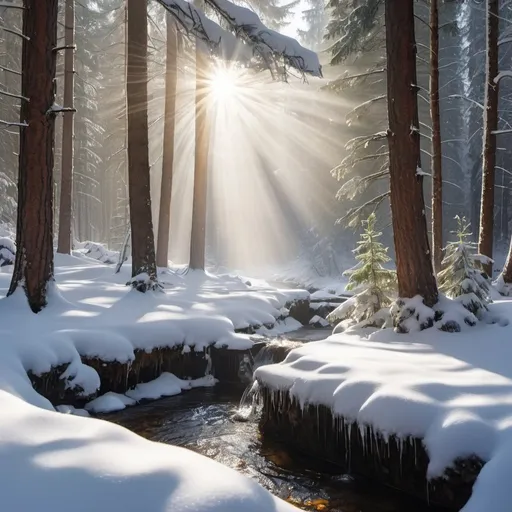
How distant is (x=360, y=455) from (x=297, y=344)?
13.6 ft

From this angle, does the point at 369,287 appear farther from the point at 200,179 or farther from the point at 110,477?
the point at 200,179

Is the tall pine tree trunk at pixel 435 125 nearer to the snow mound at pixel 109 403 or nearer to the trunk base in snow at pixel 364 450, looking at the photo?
the trunk base in snow at pixel 364 450

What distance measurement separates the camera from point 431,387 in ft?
16.2

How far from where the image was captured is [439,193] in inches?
484

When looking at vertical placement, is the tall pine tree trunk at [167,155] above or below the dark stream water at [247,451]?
above

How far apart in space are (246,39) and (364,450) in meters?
8.55

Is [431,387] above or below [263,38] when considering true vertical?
below

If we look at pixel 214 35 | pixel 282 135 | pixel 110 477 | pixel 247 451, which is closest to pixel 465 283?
pixel 247 451

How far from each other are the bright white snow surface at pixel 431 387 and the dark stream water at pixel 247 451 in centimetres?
74

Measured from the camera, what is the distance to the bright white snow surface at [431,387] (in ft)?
13.3

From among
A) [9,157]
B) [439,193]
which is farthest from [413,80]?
[9,157]

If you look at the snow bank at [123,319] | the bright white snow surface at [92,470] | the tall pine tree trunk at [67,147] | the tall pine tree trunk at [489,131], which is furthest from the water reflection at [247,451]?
the tall pine tree trunk at [67,147]

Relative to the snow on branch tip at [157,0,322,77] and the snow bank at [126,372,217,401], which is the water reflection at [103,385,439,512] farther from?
the snow on branch tip at [157,0,322,77]

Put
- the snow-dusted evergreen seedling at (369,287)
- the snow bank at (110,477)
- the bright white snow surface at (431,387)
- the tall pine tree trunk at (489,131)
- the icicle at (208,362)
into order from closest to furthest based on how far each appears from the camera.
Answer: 1. the snow bank at (110,477)
2. the bright white snow surface at (431,387)
3. the snow-dusted evergreen seedling at (369,287)
4. the icicle at (208,362)
5. the tall pine tree trunk at (489,131)
